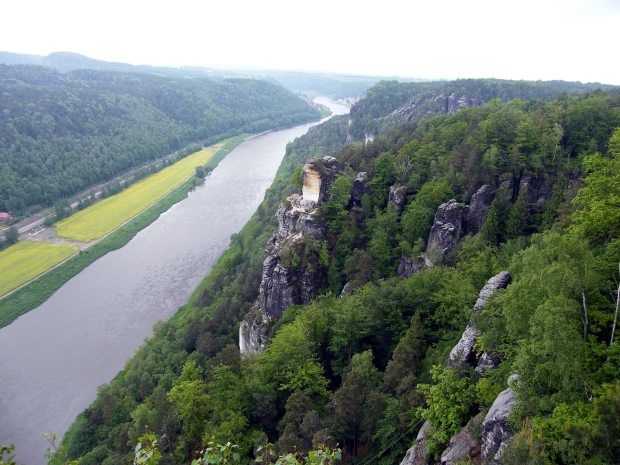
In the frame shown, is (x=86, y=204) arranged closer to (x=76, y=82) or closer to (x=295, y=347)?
(x=295, y=347)

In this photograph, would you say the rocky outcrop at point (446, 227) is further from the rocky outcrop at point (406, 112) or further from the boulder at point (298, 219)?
the rocky outcrop at point (406, 112)

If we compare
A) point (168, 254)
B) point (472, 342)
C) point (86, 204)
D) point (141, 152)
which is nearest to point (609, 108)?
point (472, 342)

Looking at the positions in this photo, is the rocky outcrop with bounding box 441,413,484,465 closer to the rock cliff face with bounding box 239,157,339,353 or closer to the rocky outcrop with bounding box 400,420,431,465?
the rocky outcrop with bounding box 400,420,431,465

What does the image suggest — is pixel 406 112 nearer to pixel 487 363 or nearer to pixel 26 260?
pixel 26 260

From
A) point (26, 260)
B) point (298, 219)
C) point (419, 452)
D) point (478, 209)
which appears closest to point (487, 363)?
point (419, 452)

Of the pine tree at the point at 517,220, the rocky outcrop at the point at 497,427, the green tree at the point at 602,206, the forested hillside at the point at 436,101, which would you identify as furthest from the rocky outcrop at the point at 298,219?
the forested hillside at the point at 436,101
